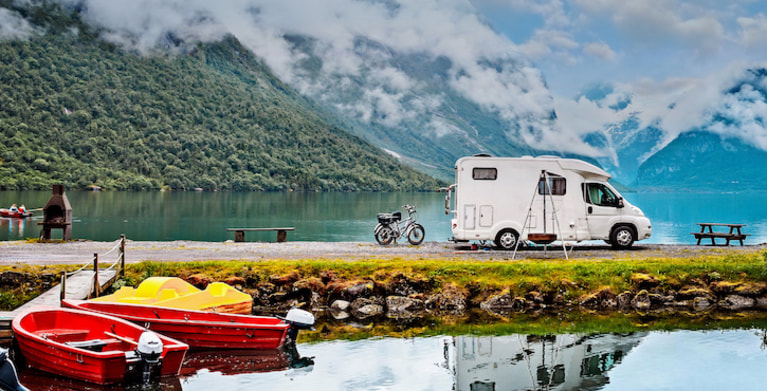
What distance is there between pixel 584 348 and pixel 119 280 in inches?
545

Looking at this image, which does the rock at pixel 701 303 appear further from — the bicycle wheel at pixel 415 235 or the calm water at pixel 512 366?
the bicycle wheel at pixel 415 235

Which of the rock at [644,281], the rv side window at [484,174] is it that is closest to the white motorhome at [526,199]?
the rv side window at [484,174]

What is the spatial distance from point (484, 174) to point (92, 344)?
55.3 ft

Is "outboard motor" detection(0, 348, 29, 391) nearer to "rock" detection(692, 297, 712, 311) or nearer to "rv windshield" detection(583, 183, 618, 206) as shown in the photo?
"rock" detection(692, 297, 712, 311)

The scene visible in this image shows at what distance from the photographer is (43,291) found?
19312mm

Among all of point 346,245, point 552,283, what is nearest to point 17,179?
point 346,245

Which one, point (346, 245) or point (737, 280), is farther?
point (346, 245)

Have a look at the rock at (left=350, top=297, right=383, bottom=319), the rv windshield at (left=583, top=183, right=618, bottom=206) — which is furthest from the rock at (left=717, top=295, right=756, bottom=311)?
the rock at (left=350, top=297, right=383, bottom=319)

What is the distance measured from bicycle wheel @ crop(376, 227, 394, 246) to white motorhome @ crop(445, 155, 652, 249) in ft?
12.9

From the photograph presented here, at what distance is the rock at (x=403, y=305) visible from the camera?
1995 cm

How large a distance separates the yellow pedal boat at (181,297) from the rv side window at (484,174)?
1199 centimetres

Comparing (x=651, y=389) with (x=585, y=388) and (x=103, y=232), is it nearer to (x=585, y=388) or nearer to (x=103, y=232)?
(x=585, y=388)

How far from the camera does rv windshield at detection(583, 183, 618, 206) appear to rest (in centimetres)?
2670

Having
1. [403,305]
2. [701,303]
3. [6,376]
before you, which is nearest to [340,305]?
[403,305]
